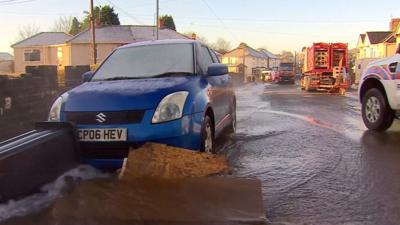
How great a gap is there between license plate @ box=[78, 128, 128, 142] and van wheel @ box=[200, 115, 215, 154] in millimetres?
1017

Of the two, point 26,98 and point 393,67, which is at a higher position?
point 393,67

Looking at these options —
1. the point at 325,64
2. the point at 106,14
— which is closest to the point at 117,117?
the point at 325,64

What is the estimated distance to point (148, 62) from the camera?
6730mm

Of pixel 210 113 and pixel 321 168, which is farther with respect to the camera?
pixel 210 113

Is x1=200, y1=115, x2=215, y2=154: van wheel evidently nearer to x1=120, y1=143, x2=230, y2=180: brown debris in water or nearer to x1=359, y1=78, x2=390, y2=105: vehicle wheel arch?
x1=120, y1=143, x2=230, y2=180: brown debris in water

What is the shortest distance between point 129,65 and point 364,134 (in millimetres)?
4532

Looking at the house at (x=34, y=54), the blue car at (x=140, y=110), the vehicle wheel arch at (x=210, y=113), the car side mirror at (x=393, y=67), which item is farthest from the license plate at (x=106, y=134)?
the house at (x=34, y=54)

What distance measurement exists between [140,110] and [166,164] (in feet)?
2.24

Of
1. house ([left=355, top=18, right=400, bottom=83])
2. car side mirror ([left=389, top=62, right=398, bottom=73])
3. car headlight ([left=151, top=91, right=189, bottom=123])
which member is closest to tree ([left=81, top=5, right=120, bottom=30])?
house ([left=355, top=18, right=400, bottom=83])

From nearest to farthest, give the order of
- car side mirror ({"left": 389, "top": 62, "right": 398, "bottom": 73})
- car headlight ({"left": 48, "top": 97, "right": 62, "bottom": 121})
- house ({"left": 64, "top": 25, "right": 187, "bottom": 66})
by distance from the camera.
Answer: car headlight ({"left": 48, "top": 97, "right": 62, "bottom": 121}) → car side mirror ({"left": 389, "top": 62, "right": 398, "bottom": 73}) → house ({"left": 64, "top": 25, "right": 187, "bottom": 66})

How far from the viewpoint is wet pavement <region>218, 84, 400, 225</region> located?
14.7 feet

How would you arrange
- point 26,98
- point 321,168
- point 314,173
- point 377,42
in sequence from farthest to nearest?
point 377,42 → point 26,98 → point 321,168 → point 314,173

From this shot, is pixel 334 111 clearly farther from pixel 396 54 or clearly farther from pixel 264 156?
pixel 264 156

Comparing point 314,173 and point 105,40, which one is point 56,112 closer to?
point 314,173
